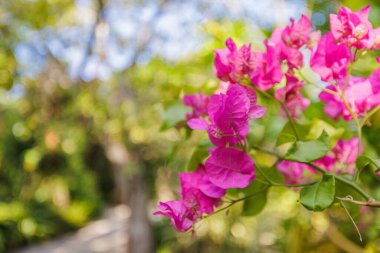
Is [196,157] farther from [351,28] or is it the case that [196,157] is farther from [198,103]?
[351,28]

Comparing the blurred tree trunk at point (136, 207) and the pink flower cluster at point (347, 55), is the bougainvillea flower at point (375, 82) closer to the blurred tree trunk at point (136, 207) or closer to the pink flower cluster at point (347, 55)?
the pink flower cluster at point (347, 55)

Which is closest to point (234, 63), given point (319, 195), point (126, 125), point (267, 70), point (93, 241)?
point (267, 70)

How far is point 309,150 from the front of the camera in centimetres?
33

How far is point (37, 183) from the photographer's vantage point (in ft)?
23.1

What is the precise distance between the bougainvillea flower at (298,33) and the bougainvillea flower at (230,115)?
10 centimetres

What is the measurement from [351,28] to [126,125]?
3039 mm

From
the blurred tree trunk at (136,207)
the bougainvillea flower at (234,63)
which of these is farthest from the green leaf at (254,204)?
the blurred tree trunk at (136,207)

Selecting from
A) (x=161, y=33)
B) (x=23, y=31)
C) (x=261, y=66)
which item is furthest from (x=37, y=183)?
(x=261, y=66)

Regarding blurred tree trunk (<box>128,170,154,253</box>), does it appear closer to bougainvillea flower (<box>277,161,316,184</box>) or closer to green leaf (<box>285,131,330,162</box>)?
bougainvillea flower (<box>277,161,316,184</box>)

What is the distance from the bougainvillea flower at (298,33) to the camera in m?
0.40

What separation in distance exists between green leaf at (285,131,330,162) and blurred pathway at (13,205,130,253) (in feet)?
17.1

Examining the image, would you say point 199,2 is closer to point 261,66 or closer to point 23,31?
point 23,31

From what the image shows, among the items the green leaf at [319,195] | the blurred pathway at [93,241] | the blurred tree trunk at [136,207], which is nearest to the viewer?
the green leaf at [319,195]

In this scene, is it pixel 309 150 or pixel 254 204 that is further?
pixel 254 204
